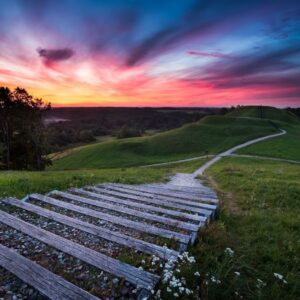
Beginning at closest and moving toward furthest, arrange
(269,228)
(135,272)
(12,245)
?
(135,272) < (12,245) < (269,228)

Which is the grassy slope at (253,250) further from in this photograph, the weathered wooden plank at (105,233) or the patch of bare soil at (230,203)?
the weathered wooden plank at (105,233)

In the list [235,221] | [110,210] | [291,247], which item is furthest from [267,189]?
[110,210]

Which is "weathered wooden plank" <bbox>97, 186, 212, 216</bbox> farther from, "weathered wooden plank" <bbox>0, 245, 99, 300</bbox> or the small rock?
"weathered wooden plank" <bbox>0, 245, 99, 300</bbox>

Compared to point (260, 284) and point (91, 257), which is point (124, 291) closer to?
point (91, 257)

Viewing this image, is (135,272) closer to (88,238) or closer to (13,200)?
(88,238)

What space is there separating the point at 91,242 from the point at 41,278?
4.83 feet

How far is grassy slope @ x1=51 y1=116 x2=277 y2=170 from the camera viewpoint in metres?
52.5

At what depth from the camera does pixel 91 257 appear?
4398 millimetres

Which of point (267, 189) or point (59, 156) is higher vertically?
point (267, 189)

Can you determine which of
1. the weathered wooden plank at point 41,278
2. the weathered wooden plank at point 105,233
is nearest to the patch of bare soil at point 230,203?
the weathered wooden plank at point 105,233

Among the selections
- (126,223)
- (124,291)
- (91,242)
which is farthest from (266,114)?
(124,291)

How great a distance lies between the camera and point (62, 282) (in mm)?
3680

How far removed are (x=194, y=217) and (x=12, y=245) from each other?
416 cm

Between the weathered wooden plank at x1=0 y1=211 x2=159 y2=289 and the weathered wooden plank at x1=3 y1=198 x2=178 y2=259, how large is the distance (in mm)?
677
